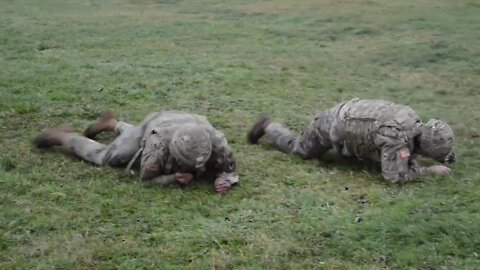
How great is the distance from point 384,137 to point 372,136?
5.5 inches

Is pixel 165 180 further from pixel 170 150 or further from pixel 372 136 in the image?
pixel 372 136

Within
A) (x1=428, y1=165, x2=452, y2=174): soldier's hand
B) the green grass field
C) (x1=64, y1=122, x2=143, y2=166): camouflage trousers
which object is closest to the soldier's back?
the green grass field

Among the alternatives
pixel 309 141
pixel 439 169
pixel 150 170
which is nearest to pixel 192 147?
pixel 150 170

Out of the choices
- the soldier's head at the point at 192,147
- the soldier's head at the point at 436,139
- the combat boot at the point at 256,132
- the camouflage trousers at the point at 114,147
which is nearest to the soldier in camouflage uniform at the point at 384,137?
the soldier's head at the point at 436,139

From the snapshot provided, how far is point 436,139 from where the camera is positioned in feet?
17.0

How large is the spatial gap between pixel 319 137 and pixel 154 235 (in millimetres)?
2141

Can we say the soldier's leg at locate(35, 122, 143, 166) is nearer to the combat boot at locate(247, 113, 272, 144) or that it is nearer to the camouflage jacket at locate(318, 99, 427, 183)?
the combat boot at locate(247, 113, 272, 144)

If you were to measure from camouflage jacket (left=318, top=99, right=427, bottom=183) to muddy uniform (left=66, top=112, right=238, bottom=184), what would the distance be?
107 centimetres

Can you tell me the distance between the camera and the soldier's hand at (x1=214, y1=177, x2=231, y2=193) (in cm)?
500

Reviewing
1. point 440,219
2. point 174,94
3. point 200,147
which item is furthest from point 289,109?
point 440,219

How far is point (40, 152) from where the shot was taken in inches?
232

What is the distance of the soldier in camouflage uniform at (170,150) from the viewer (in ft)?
16.2

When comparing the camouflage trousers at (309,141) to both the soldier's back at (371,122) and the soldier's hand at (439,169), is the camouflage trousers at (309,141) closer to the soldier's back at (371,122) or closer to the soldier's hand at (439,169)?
the soldier's back at (371,122)

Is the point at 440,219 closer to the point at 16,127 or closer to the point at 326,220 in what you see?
the point at 326,220
